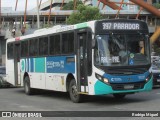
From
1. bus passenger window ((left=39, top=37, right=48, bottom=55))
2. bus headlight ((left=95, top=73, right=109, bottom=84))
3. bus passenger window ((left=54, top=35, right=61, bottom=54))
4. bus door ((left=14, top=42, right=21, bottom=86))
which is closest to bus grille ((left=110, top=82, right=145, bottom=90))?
bus headlight ((left=95, top=73, right=109, bottom=84))

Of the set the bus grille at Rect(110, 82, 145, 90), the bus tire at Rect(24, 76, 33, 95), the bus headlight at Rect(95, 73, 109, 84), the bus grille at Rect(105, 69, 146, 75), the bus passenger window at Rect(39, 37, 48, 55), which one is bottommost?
the bus tire at Rect(24, 76, 33, 95)

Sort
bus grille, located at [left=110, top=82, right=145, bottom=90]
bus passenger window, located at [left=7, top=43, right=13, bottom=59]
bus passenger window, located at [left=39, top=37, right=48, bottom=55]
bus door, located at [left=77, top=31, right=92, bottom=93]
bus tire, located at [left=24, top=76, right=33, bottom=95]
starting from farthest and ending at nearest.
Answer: bus passenger window, located at [left=7, top=43, right=13, bottom=59] → bus tire, located at [left=24, top=76, right=33, bottom=95] → bus passenger window, located at [left=39, top=37, right=48, bottom=55] → bus door, located at [left=77, top=31, right=92, bottom=93] → bus grille, located at [left=110, top=82, right=145, bottom=90]

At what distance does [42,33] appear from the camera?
778 inches

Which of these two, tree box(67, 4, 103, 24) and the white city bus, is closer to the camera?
the white city bus

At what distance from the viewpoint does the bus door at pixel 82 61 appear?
51.5ft

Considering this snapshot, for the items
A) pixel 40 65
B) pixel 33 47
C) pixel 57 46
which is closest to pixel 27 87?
pixel 33 47

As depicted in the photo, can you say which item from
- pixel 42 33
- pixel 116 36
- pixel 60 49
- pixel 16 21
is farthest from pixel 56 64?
pixel 16 21

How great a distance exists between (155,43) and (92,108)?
78.0 meters

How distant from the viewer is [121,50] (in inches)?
601

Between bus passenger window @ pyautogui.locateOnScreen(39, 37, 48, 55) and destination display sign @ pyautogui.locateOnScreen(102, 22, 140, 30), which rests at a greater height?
destination display sign @ pyautogui.locateOnScreen(102, 22, 140, 30)

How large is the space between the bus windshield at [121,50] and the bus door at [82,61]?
2.17 feet

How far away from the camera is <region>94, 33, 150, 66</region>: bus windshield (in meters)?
15.1

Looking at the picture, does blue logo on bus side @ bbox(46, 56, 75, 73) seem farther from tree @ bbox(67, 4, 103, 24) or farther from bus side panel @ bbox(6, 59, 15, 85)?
tree @ bbox(67, 4, 103, 24)

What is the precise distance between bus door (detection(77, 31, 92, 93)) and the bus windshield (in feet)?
2.17
